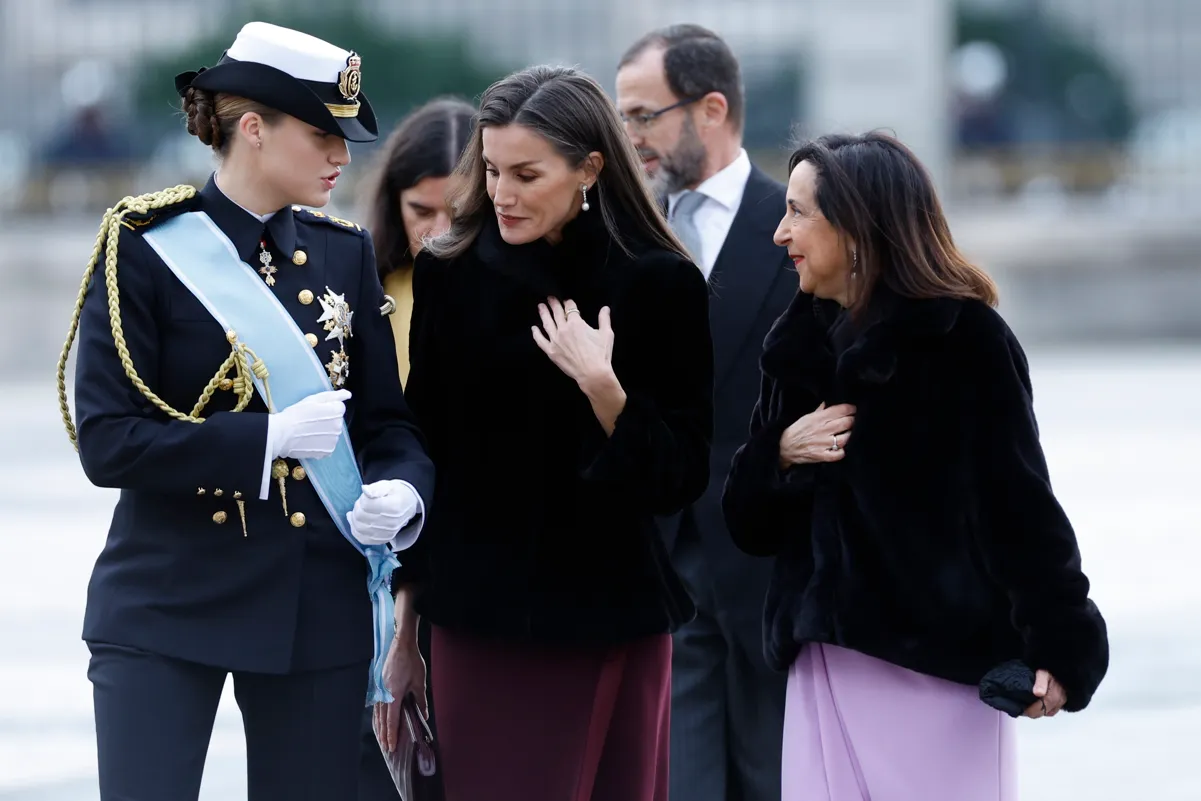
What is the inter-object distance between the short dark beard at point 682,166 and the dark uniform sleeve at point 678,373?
1296mm

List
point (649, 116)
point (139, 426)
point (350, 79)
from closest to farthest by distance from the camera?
1. point (139, 426)
2. point (350, 79)
3. point (649, 116)

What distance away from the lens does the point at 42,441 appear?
47.3 feet

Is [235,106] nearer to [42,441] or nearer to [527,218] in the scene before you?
[527,218]

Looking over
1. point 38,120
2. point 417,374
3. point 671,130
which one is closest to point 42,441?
point 671,130

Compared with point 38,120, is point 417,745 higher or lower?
higher

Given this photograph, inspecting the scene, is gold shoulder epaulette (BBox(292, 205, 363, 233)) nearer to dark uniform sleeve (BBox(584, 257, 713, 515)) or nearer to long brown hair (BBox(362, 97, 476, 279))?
dark uniform sleeve (BBox(584, 257, 713, 515))

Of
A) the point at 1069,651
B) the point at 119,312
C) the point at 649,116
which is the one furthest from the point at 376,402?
the point at 649,116

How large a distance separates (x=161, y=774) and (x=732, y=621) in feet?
5.23

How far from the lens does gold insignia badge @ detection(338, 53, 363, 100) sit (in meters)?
3.22

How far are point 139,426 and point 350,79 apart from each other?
2.34 ft

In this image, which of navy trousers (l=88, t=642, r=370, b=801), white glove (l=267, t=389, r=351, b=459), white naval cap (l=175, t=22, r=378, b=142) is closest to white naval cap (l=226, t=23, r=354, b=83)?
white naval cap (l=175, t=22, r=378, b=142)

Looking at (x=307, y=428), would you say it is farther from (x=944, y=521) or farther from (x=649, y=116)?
(x=649, y=116)

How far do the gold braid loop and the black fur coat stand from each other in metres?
1.01

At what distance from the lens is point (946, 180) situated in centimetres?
3111
